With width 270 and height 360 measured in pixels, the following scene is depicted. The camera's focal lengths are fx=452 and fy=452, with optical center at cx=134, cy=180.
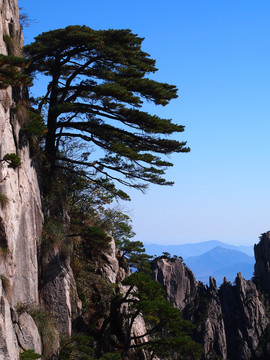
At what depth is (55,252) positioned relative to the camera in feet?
54.1

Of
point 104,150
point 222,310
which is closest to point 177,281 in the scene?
point 222,310

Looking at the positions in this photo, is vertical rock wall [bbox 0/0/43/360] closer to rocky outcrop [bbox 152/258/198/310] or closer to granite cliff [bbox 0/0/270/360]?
granite cliff [bbox 0/0/270/360]

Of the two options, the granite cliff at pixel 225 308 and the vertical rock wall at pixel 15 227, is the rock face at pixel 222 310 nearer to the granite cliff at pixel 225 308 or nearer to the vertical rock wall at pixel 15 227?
the granite cliff at pixel 225 308

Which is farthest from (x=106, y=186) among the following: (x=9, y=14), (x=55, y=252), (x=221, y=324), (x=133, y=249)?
(x=221, y=324)

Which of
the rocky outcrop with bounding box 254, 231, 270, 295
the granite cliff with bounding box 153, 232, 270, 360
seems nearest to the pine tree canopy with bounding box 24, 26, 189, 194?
the granite cliff with bounding box 153, 232, 270, 360

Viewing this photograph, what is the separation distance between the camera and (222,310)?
326ft

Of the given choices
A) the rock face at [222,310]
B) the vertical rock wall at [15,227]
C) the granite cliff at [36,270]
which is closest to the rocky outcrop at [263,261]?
the rock face at [222,310]

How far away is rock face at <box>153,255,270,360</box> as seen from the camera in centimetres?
9269

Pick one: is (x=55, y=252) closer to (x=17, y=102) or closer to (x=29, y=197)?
(x=29, y=197)

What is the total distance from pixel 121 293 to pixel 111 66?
9.44 metres

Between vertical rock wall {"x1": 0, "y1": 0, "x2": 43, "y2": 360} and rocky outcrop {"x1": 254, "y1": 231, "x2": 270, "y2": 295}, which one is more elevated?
rocky outcrop {"x1": 254, "y1": 231, "x2": 270, "y2": 295}

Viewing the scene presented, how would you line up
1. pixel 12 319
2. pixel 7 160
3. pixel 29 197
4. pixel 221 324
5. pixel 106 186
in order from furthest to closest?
pixel 221 324, pixel 106 186, pixel 29 197, pixel 7 160, pixel 12 319

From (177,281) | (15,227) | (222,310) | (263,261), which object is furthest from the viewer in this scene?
(263,261)

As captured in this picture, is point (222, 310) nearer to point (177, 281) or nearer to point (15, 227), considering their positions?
point (177, 281)
